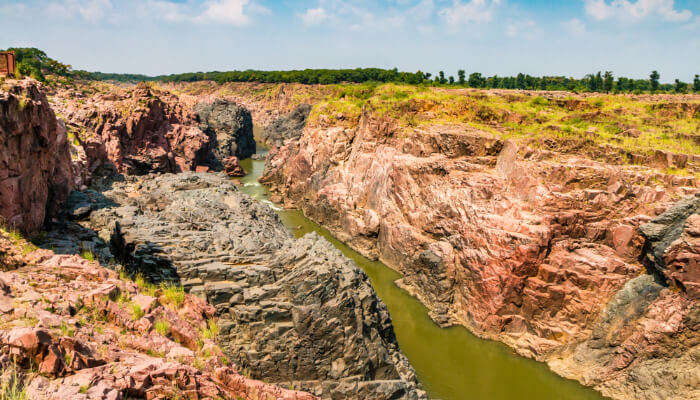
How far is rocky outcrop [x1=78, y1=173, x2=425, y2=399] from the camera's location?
16188 millimetres

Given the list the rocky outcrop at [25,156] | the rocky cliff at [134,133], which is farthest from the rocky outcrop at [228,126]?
the rocky outcrop at [25,156]

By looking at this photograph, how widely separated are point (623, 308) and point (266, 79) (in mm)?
130252

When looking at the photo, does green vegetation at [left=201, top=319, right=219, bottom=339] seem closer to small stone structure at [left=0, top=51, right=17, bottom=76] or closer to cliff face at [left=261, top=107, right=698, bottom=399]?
small stone structure at [left=0, top=51, right=17, bottom=76]

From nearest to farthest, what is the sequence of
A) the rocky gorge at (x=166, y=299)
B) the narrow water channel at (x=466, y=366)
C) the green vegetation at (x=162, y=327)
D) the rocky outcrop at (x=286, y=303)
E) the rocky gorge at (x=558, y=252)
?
1. the rocky gorge at (x=166, y=299)
2. the green vegetation at (x=162, y=327)
3. the rocky outcrop at (x=286, y=303)
4. the rocky gorge at (x=558, y=252)
5. the narrow water channel at (x=466, y=366)

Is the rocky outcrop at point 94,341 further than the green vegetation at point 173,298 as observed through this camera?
No

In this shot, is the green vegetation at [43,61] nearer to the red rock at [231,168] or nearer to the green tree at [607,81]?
the red rock at [231,168]

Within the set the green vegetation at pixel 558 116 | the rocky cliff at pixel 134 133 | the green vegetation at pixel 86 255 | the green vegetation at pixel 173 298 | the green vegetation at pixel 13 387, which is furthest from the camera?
the rocky cliff at pixel 134 133

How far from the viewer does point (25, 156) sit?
1641cm

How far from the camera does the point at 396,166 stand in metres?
32.8

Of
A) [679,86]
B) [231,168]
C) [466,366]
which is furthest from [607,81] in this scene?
[231,168]

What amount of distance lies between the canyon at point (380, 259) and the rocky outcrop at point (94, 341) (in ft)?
0.20

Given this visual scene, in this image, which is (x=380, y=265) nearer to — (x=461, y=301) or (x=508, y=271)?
(x=461, y=301)

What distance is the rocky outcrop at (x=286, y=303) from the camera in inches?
637

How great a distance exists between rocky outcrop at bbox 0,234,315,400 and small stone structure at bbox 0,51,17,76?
378 inches
